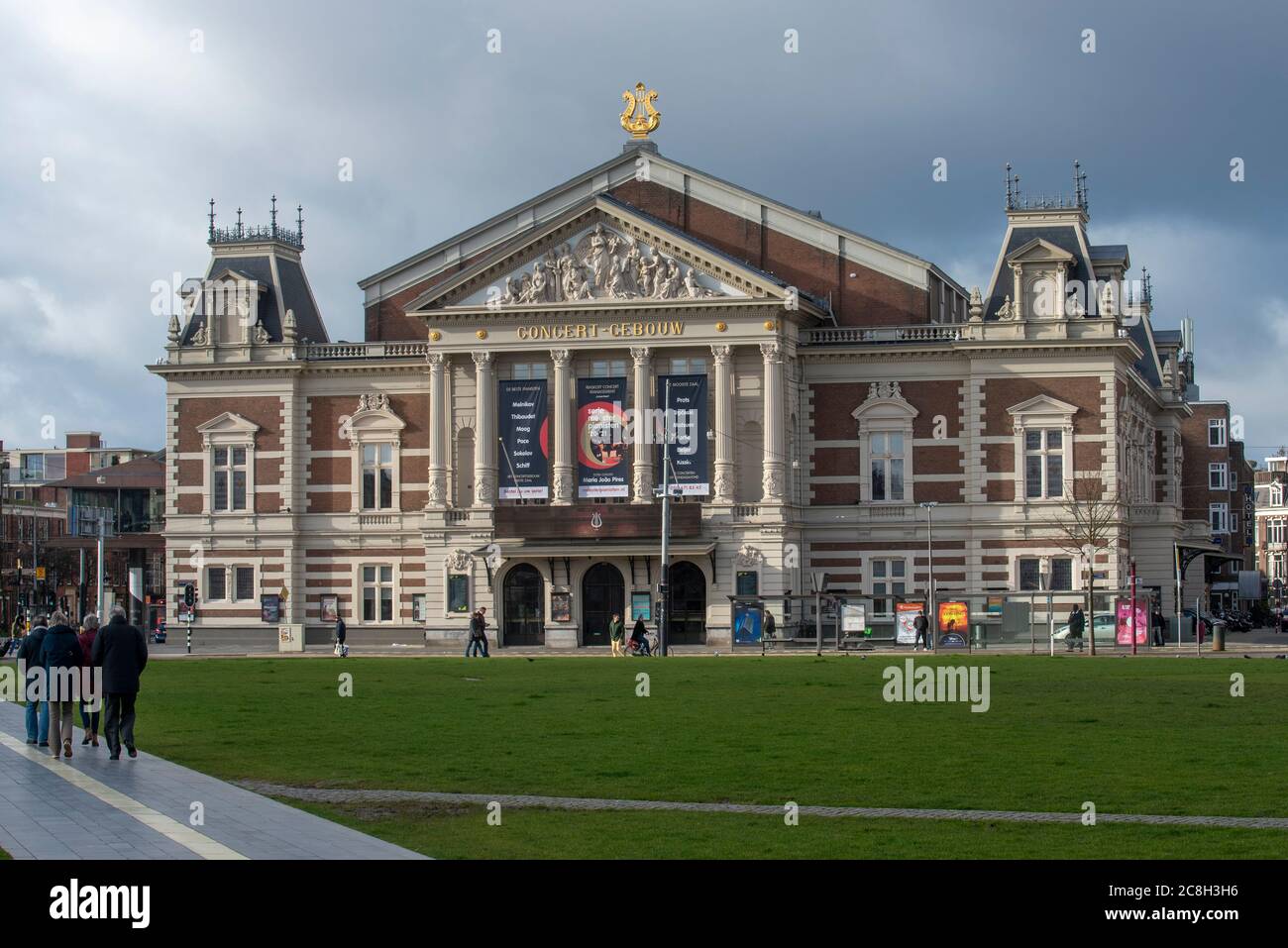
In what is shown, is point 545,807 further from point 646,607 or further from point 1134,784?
point 646,607

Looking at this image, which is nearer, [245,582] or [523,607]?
[523,607]

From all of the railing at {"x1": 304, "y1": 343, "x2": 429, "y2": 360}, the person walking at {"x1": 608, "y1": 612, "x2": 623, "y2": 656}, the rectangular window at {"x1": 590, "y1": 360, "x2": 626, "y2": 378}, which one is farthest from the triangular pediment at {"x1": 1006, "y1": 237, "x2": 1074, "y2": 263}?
the railing at {"x1": 304, "y1": 343, "x2": 429, "y2": 360}

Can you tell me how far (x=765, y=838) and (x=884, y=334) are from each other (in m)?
62.8

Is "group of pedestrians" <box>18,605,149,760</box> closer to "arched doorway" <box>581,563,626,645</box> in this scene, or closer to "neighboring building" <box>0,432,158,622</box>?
"arched doorway" <box>581,563,626,645</box>

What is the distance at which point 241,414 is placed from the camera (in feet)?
284

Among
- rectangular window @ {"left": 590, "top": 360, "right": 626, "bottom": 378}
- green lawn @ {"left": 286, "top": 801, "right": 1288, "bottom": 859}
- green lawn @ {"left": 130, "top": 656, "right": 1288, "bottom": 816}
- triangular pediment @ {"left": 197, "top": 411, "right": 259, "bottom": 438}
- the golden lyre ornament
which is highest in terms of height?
the golden lyre ornament

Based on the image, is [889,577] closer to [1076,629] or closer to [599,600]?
[1076,629]

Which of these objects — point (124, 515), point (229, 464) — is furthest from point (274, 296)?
point (124, 515)

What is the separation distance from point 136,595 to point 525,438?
1772cm

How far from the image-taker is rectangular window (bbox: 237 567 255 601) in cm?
8594

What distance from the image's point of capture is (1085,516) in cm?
7825

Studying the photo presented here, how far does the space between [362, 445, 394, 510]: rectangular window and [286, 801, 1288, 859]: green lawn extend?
6360 cm

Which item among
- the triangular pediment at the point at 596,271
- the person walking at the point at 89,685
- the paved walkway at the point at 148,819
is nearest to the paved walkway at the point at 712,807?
the paved walkway at the point at 148,819

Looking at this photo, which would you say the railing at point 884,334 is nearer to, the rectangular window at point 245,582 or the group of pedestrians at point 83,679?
the rectangular window at point 245,582
